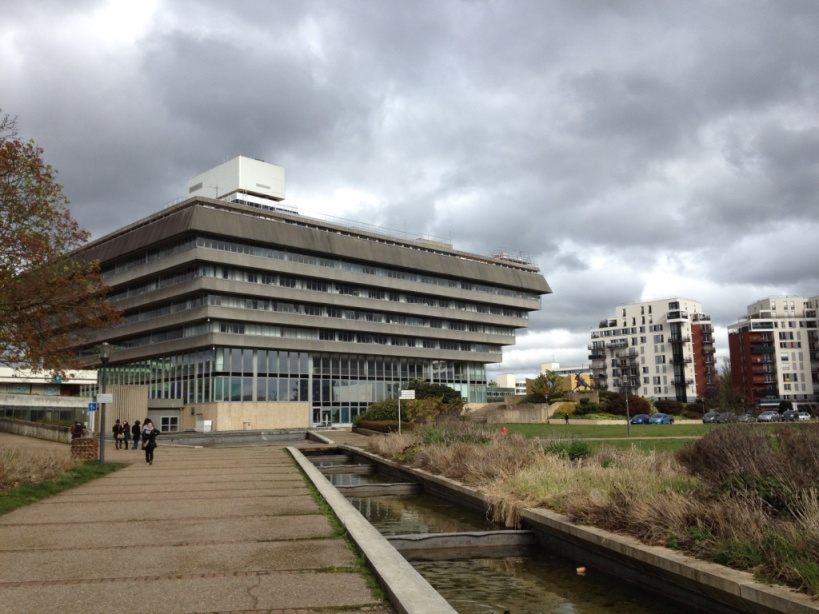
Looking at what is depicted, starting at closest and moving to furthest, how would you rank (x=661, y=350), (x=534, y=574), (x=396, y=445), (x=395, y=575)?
(x=395, y=575) < (x=534, y=574) < (x=396, y=445) < (x=661, y=350)

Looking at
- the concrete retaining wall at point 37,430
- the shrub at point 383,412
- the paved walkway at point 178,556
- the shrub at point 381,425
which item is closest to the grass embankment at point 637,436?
the shrub at point 381,425

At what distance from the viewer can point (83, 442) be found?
24.4 metres

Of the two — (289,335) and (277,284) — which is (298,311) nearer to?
(289,335)

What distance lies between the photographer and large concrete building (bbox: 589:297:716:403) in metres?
138

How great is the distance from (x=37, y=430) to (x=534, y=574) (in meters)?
37.6

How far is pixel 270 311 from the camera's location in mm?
69000

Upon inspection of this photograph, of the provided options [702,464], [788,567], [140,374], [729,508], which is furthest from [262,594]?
[140,374]


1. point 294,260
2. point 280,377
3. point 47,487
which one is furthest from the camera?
point 294,260

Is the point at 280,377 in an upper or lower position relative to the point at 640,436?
upper

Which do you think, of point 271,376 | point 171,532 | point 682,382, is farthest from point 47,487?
point 682,382

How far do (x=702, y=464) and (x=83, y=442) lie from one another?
66.9 feet

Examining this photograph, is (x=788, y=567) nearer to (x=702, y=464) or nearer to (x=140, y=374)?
(x=702, y=464)

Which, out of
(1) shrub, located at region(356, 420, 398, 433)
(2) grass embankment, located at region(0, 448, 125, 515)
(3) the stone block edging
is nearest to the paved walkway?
(3) the stone block edging

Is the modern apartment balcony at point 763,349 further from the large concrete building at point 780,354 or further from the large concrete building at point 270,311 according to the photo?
the large concrete building at point 270,311
